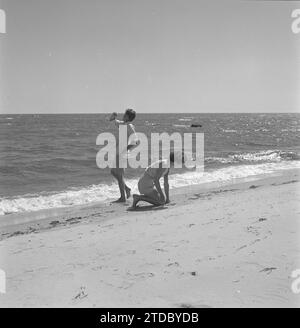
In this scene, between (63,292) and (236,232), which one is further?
(236,232)

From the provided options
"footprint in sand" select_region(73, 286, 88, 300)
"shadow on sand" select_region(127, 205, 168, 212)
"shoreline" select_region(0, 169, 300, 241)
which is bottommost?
"shoreline" select_region(0, 169, 300, 241)

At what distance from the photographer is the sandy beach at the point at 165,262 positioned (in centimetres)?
348

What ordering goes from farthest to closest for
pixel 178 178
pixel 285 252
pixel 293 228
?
pixel 178 178 → pixel 293 228 → pixel 285 252

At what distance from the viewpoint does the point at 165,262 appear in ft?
13.8

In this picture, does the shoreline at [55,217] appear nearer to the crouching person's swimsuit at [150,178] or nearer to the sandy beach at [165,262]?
the crouching person's swimsuit at [150,178]

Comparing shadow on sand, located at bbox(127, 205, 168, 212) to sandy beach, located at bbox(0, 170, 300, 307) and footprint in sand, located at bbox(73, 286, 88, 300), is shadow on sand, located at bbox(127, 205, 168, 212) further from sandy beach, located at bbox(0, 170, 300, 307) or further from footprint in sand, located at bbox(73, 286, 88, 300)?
footprint in sand, located at bbox(73, 286, 88, 300)

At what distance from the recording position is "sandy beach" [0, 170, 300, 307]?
3479mm

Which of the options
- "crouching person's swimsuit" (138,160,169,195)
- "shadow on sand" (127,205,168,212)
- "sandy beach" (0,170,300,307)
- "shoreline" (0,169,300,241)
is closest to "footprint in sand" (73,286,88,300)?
"sandy beach" (0,170,300,307)

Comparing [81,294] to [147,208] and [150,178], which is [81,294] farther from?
[150,178]

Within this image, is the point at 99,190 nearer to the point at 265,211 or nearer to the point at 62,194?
the point at 62,194

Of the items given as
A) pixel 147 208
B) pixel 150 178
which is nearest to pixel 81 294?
pixel 147 208
